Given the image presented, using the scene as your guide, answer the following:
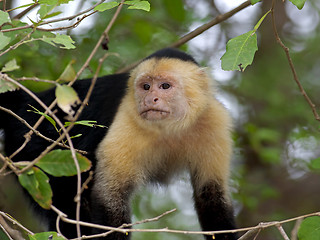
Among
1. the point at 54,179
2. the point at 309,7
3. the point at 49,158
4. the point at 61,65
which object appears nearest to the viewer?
the point at 49,158

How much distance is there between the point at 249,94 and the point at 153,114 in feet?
11.3

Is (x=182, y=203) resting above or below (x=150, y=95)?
above

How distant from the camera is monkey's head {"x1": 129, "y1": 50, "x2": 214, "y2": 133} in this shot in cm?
339

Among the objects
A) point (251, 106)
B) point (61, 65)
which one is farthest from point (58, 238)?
point (251, 106)

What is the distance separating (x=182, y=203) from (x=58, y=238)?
482 centimetres

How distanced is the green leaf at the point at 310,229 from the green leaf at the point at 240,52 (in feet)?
2.83

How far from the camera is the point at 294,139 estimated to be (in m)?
5.68

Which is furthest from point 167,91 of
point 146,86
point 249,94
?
point 249,94

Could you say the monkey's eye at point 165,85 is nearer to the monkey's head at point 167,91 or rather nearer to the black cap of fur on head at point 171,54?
the monkey's head at point 167,91

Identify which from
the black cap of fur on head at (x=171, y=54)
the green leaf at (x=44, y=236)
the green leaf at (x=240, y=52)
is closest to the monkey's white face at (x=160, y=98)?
the black cap of fur on head at (x=171, y=54)

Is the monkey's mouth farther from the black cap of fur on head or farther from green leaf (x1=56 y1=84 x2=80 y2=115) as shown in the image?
green leaf (x1=56 y1=84 x2=80 y2=115)

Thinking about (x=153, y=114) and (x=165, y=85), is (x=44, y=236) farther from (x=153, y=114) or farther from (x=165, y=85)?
(x=165, y=85)

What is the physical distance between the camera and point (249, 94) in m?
6.54

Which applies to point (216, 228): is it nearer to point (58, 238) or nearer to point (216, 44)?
point (58, 238)
